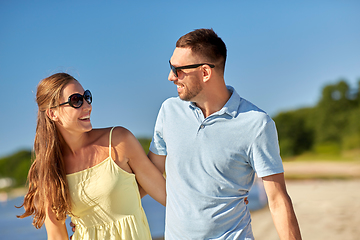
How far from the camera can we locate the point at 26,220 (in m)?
15.8

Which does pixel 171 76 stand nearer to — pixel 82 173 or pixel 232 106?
pixel 232 106

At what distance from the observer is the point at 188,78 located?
213 centimetres

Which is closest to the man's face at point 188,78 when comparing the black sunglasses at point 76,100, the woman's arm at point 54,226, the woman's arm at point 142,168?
the woman's arm at point 142,168

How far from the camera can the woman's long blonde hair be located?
93.7 inches

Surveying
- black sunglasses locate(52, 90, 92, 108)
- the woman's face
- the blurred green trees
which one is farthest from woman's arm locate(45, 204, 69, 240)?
the blurred green trees

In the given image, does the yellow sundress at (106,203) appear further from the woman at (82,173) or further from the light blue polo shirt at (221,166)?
the light blue polo shirt at (221,166)

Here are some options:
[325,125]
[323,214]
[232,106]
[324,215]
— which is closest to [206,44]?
[232,106]

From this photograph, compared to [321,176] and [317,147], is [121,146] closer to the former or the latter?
[321,176]

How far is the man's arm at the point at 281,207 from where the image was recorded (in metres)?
1.95

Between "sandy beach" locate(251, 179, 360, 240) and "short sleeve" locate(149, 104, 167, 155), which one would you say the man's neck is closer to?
"short sleeve" locate(149, 104, 167, 155)

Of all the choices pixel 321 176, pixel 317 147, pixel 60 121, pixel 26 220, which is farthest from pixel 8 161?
pixel 60 121

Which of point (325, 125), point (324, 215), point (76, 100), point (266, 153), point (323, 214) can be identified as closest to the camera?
point (266, 153)

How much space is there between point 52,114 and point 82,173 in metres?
0.48

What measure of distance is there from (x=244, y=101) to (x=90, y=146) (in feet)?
3.91
